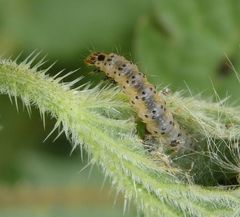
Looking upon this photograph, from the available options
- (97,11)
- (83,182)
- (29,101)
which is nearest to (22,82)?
(29,101)

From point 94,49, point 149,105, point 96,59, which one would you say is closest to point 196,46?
point 94,49

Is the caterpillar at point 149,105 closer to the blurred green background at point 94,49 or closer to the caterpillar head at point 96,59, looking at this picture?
the caterpillar head at point 96,59

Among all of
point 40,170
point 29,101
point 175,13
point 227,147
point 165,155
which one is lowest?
point 40,170

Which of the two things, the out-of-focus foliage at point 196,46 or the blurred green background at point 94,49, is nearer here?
the blurred green background at point 94,49

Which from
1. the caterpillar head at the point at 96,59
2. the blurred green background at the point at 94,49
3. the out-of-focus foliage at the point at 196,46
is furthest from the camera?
the out-of-focus foliage at the point at 196,46

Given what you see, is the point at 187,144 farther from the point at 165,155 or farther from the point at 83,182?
the point at 83,182

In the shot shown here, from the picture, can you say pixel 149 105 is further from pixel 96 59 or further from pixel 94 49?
pixel 94 49

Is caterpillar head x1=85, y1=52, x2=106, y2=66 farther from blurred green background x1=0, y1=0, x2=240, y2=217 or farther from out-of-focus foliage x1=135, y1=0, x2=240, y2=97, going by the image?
out-of-focus foliage x1=135, y1=0, x2=240, y2=97

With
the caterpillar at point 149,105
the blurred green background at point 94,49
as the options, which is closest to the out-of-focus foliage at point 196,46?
the blurred green background at point 94,49
